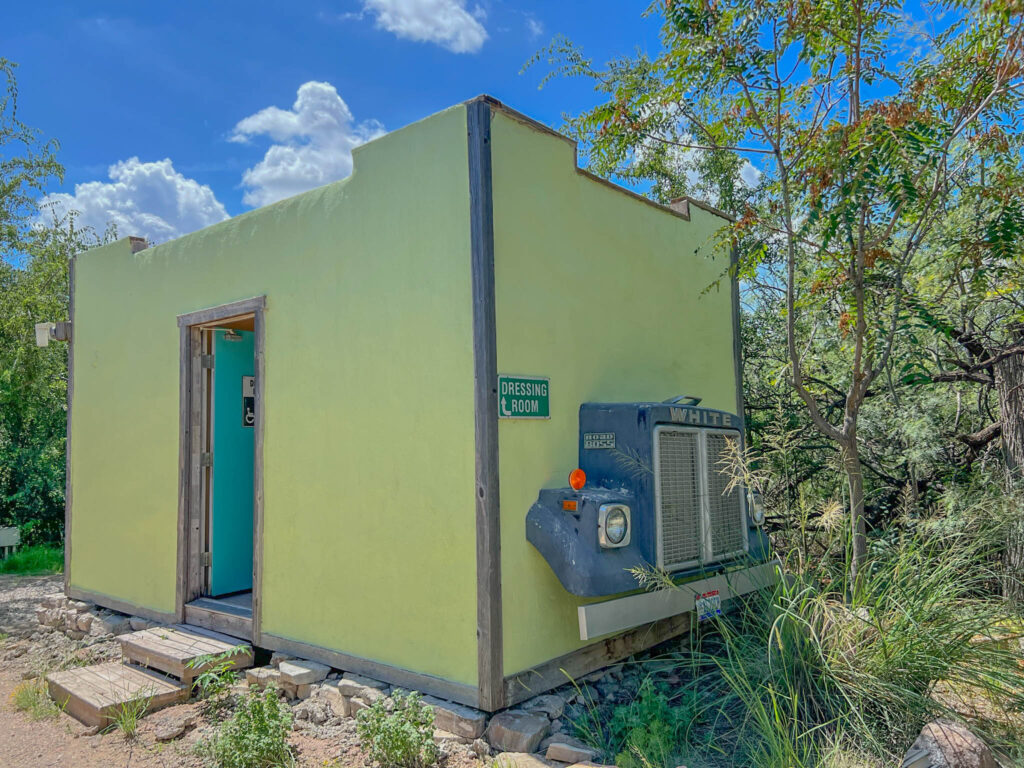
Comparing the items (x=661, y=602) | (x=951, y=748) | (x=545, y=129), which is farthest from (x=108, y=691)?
(x=951, y=748)

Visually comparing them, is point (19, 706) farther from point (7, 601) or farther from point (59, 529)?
point (59, 529)

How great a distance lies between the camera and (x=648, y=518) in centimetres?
432

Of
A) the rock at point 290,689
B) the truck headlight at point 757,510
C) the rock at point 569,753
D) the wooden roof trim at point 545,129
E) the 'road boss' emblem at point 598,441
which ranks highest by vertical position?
the wooden roof trim at point 545,129

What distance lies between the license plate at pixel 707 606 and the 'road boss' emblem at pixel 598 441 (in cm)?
102

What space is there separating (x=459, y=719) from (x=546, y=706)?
489mm

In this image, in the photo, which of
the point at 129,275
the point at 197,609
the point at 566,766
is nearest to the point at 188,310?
the point at 129,275

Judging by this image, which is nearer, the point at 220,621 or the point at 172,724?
the point at 172,724

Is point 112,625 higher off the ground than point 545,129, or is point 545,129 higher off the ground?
point 545,129

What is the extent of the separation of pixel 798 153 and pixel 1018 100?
4.28ft

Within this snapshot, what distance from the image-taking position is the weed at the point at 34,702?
4.87 metres

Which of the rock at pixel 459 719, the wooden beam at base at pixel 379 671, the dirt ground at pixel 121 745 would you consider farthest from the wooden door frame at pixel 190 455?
the rock at pixel 459 719

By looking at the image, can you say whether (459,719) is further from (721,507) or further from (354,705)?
(721,507)

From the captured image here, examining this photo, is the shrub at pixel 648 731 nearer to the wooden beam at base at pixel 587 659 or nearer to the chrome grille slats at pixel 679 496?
the wooden beam at base at pixel 587 659

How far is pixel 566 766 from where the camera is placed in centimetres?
347
